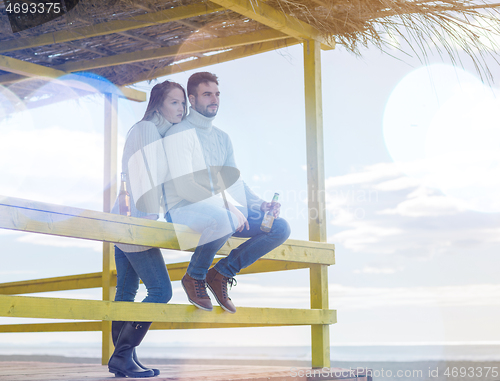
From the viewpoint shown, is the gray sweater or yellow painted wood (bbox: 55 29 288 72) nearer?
the gray sweater

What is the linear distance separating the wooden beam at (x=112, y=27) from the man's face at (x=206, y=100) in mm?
852

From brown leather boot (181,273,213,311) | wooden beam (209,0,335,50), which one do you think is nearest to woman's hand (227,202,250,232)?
brown leather boot (181,273,213,311)

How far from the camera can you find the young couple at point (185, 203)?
3105 millimetres

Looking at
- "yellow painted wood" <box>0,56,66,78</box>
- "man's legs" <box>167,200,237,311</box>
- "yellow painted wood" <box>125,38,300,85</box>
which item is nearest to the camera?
"man's legs" <box>167,200,237,311</box>

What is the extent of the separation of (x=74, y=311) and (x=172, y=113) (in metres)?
1.27

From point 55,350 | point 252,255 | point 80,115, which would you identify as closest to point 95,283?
point 80,115

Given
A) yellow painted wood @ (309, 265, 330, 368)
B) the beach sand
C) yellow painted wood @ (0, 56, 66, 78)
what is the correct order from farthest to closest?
the beach sand < yellow painted wood @ (0, 56, 66, 78) < yellow painted wood @ (309, 265, 330, 368)

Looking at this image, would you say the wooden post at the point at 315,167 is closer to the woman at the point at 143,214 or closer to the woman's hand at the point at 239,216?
the woman's hand at the point at 239,216

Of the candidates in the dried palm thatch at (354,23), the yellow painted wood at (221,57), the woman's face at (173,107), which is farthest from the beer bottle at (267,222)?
the yellow painted wood at (221,57)

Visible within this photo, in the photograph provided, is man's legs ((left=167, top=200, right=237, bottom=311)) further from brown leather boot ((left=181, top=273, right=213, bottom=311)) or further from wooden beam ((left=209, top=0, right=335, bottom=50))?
wooden beam ((left=209, top=0, right=335, bottom=50))

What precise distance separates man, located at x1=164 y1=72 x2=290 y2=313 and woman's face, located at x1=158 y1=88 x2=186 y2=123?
2.5 inches

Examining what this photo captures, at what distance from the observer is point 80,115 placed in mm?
6281

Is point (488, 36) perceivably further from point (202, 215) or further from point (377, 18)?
point (202, 215)

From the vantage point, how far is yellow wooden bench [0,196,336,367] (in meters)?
2.52
